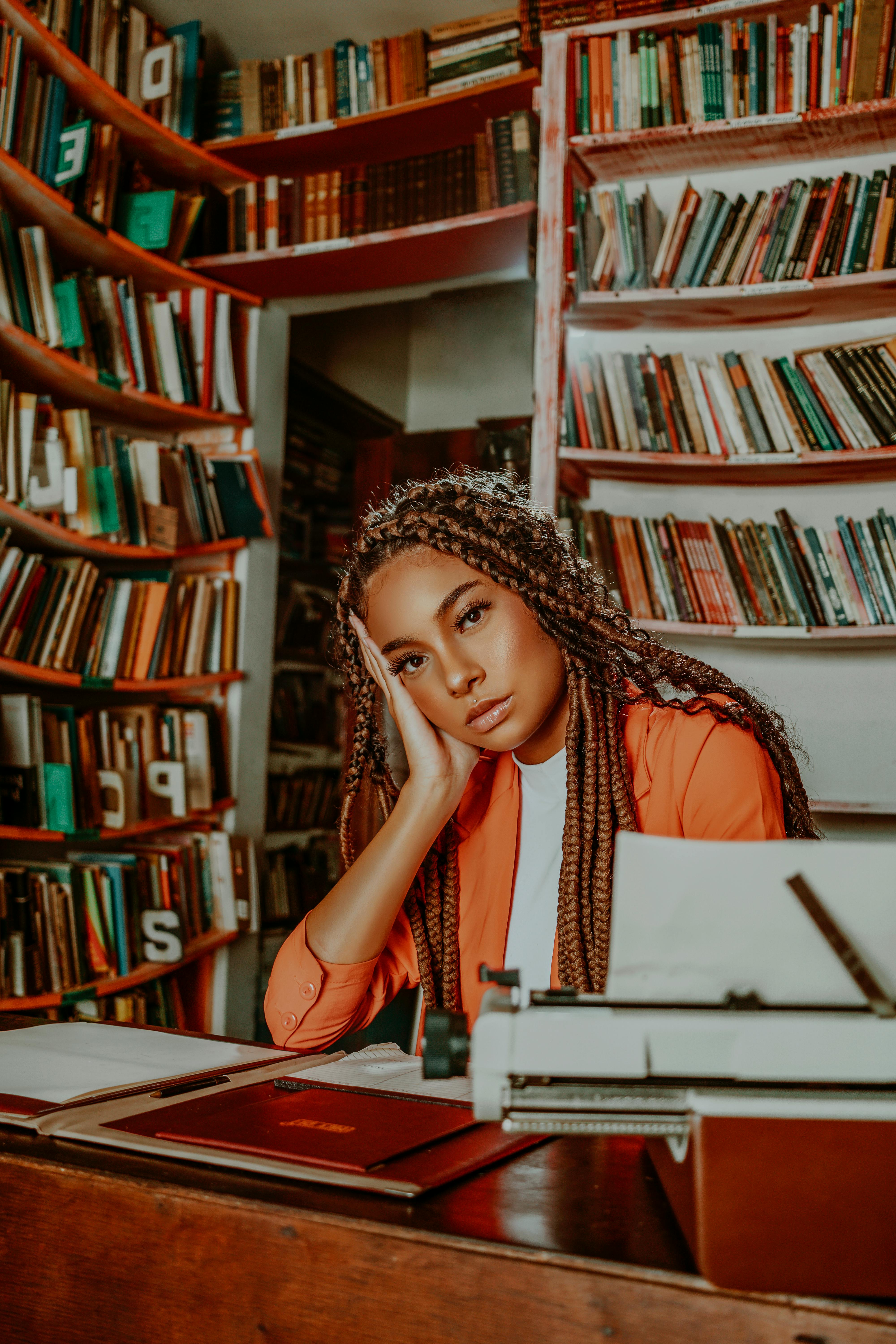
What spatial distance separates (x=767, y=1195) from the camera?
0.52 meters

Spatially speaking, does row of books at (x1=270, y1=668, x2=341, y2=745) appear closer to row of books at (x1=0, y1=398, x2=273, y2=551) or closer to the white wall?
row of books at (x1=0, y1=398, x2=273, y2=551)

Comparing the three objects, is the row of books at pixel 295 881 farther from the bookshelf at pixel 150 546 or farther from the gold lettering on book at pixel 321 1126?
the gold lettering on book at pixel 321 1126

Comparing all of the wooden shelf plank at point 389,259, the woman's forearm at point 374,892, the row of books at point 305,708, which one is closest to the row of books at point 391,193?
the wooden shelf plank at point 389,259

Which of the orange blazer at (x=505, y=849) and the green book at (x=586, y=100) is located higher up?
the green book at (x=586, y=100)

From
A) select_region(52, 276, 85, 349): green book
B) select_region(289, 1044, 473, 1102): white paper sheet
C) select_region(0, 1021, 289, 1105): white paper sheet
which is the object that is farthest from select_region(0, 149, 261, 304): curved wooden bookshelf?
select_region(289, 1044, 473, 1102): white paper sheet

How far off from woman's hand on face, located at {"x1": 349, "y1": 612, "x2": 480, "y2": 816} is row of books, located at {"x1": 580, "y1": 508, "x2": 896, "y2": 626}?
119 centimetres

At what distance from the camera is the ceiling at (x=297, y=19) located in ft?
9.29

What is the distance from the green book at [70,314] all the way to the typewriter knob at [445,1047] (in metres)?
2.15

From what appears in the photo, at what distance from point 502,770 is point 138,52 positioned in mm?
2438

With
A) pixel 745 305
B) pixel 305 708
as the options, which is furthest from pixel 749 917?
pixel 305 708

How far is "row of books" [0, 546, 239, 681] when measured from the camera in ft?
7.35

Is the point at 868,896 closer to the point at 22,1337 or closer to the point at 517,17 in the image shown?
the point at 22,1337

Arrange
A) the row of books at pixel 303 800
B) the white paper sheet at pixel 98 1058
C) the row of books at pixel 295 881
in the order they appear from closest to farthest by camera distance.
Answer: the white paper sheet at pixel 98 1058, the row of books at pixel 295 881, the row of books at pixel 303 800

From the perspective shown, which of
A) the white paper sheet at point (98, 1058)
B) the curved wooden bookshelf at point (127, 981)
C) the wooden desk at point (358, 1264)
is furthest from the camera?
the curved wooden bookshelf at point (127, 981)
